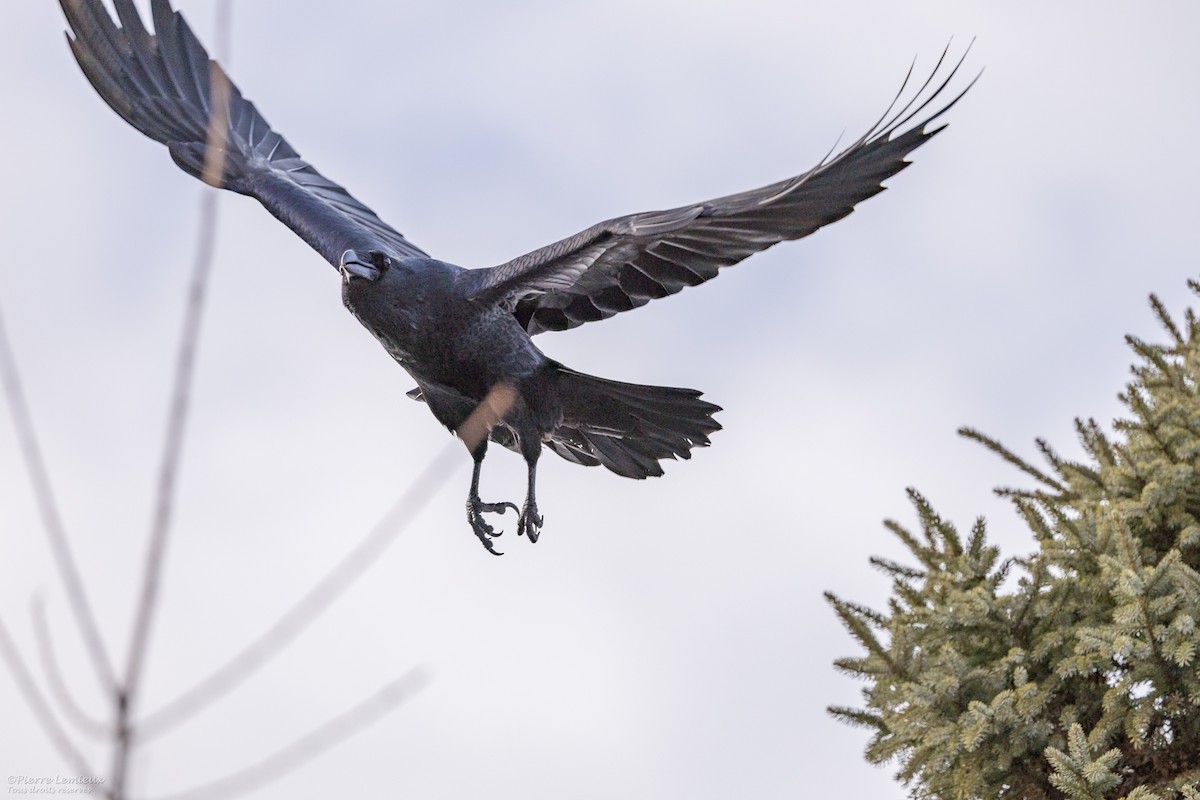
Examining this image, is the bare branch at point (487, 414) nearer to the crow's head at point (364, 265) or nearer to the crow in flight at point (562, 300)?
the crow in flight at point (562, 300)

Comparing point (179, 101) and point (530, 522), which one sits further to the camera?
point (179, 101)

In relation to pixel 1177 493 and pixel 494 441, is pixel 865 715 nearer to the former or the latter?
pixel 1177 493

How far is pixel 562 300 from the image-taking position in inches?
172

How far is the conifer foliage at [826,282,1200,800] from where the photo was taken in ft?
14.7

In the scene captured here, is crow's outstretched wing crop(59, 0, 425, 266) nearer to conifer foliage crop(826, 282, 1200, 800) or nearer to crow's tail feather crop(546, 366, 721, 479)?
crow's tail feather crop(546, 366, 721, 479)

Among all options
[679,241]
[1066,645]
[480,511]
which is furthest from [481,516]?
[1066,645]

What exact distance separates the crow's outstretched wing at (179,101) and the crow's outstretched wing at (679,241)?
115cm

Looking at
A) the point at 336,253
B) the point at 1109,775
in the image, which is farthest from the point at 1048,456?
the point at 336,253

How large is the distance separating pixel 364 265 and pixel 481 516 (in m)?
0.82

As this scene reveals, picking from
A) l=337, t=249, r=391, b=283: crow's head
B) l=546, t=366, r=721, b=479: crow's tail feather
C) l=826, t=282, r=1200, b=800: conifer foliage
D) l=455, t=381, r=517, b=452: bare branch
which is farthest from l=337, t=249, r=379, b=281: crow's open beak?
l=826, t=282, r=1200, b=800: conifer foliage

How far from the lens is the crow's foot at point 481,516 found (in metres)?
4.29

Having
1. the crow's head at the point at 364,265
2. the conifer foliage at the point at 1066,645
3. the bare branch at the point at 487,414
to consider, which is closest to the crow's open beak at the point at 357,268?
the crow's head at the point at 364,265

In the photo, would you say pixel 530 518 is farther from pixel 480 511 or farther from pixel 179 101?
pixel 179 101

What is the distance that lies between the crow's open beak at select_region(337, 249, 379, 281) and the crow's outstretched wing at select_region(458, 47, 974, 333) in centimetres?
27
